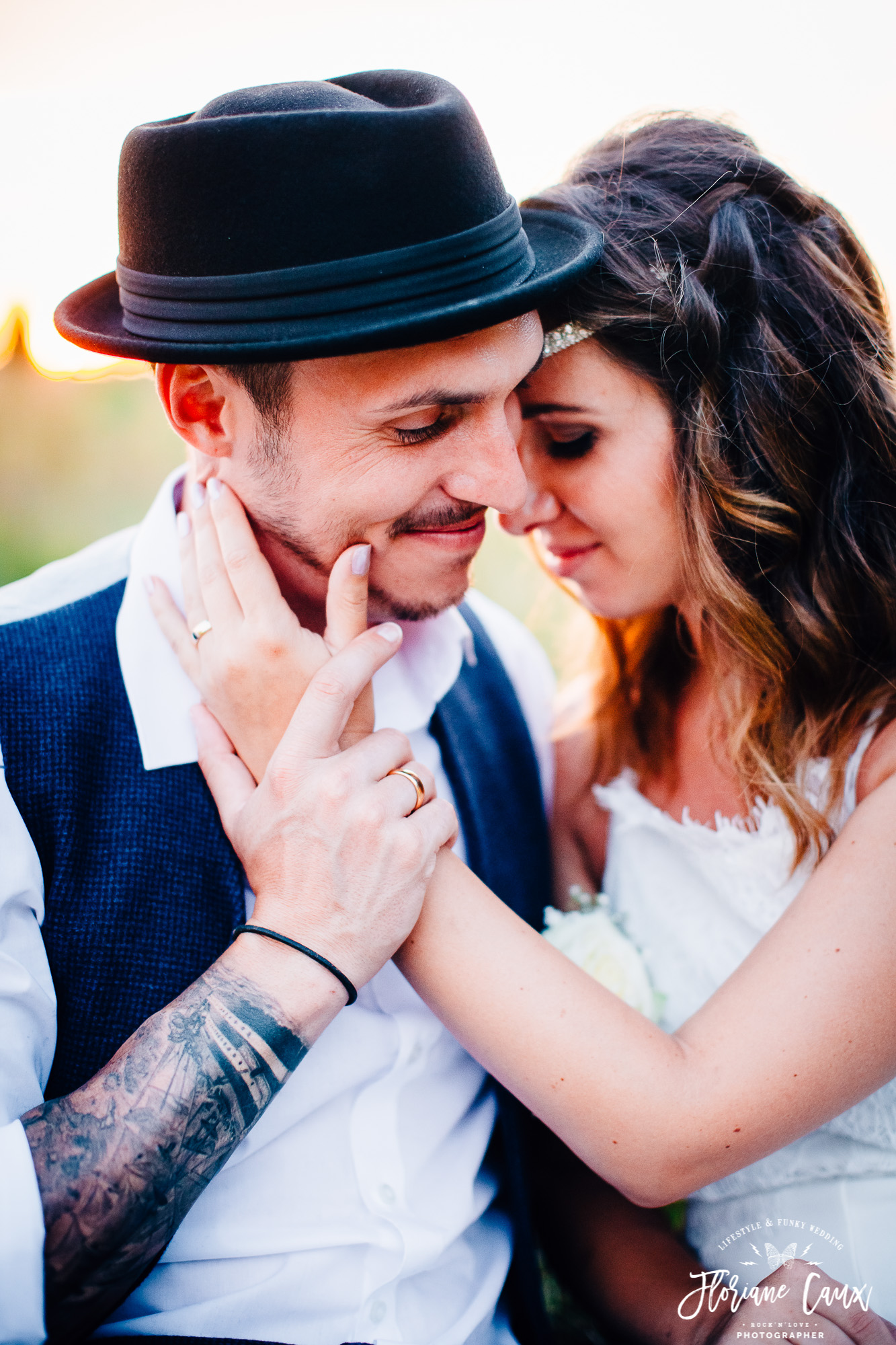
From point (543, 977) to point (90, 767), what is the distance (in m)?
0.90

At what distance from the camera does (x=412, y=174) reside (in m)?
1.40

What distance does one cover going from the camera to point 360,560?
1.71m

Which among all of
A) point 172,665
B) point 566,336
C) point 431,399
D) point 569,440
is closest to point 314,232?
point 431,399

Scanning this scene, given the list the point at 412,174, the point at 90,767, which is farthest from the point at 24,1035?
the point at 412,174

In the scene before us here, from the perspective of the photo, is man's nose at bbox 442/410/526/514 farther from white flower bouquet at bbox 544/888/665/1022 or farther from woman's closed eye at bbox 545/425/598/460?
white flower bouquet at bbox 544/888/665/1022

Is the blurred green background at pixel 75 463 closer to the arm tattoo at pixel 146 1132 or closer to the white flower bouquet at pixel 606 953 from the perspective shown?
the white flower bouquet at pixel 606 953

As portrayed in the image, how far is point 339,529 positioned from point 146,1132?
43.4 inches

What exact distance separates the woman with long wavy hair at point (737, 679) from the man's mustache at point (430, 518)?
287 mm

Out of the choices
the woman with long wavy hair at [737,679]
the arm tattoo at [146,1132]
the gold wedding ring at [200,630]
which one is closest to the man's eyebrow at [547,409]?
the woman with long wavy hair at [737,679]

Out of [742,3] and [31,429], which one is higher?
[742,3]

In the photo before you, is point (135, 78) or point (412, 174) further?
point (135, 78)

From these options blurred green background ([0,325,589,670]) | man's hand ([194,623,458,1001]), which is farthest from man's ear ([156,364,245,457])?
blurred green background ([0,325,589,670])

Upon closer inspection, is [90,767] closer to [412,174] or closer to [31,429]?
[412,174]

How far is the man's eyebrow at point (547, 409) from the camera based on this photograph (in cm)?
183
